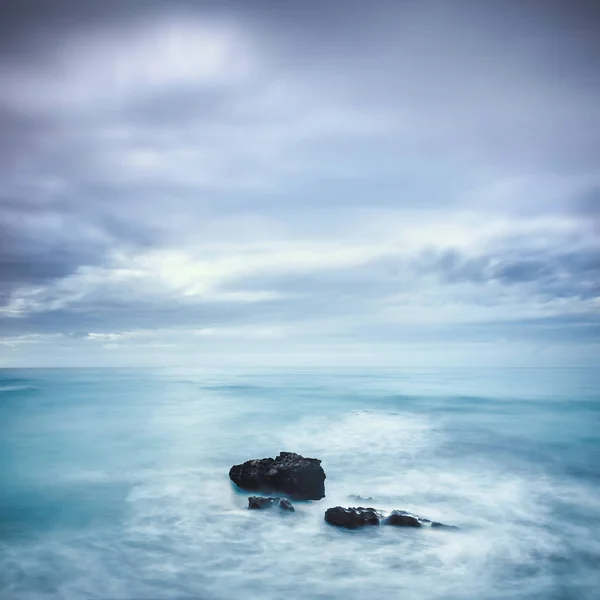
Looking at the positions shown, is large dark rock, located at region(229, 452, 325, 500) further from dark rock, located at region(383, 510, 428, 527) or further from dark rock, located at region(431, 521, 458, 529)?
dark rock, located at region(431, 521, 458, 529)

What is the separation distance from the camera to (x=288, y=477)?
12234 millimetres

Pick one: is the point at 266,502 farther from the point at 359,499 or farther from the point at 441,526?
the point at 441,526

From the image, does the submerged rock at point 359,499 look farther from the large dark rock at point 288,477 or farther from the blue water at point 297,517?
the large dark rock at point 288,477

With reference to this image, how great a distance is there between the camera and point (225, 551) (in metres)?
9.86

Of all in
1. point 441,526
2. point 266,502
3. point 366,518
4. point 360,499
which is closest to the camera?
point 366,518

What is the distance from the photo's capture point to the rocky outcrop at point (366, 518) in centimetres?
1047

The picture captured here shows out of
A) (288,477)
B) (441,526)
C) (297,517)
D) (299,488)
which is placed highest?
(288,477)

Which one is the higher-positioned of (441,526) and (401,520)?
(401,520)

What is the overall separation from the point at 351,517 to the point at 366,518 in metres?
0.34

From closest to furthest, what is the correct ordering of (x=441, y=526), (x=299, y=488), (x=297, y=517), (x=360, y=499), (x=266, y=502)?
(x=441, y=526)
(x=297, y=517)
(x=266, y=502)
(x=299, y=488)
(x=360, y=499)

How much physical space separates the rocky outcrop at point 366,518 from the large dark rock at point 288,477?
1.39 metres

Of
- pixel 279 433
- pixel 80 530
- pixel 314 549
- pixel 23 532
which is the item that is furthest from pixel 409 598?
pixel 279 433

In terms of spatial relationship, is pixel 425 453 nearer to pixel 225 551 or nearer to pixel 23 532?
pixel 225 551

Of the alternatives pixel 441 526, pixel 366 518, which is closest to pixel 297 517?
pixel 366 518
